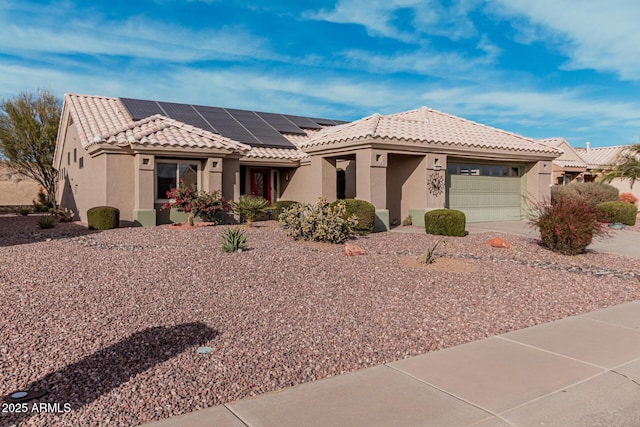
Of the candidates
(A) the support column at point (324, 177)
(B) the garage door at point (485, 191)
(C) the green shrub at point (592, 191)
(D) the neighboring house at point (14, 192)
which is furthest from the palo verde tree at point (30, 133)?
(C) the green shrub at point (592, 191)

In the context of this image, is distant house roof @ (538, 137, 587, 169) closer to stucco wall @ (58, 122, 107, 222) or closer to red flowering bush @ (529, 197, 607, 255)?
red flowering bush @ (529, 197, 607, 255)

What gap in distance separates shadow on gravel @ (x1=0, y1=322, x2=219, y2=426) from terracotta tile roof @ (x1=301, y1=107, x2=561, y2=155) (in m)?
11.3

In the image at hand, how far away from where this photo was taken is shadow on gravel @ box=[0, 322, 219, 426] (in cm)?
402

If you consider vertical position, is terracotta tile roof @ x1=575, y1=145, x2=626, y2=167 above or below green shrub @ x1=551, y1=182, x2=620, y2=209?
above

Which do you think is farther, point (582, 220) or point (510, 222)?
point (510, 222)

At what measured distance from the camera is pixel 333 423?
3746 millimetres

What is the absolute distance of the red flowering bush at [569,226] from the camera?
11.7m

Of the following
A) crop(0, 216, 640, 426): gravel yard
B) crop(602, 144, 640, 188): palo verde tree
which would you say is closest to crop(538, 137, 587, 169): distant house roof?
crop(602, 144, 640, 188): palo verde tree

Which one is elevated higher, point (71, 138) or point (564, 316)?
point (71, 138)

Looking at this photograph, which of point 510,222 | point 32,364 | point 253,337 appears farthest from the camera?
point 510,222

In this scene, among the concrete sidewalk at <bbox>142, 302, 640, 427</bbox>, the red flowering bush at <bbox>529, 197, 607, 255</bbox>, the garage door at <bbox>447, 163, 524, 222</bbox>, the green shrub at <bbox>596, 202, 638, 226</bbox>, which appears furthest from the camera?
the green shrub at <bbox>596, 202, 638, 226</bbox>

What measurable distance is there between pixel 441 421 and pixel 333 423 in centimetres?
84

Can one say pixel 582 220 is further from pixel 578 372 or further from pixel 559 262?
pixel 578 372

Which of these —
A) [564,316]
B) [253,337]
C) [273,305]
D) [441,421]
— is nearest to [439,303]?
[564,316]
